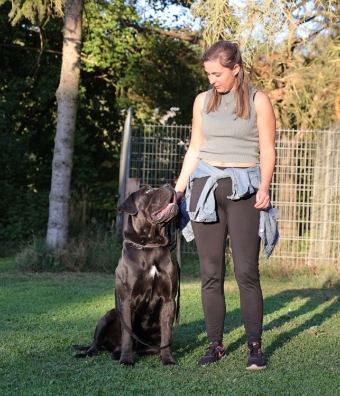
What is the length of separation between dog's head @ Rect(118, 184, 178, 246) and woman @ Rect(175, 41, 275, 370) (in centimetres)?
20

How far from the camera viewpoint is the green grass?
3717 millimetres

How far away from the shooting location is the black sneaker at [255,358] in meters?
4.06

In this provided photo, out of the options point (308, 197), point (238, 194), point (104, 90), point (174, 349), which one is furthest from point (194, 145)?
point (104, 90)

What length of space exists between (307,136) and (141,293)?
20.8 ft

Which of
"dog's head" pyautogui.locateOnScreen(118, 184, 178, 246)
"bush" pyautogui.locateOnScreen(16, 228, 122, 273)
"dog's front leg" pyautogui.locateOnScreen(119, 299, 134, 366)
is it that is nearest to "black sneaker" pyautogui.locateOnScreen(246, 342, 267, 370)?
"dog's front leg" pyautogui.locateOnScreen(119, 299, 134, 366)

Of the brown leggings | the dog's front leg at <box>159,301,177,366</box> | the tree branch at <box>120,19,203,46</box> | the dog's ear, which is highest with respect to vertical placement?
the tree branch at <box>120,19,203,46</box>

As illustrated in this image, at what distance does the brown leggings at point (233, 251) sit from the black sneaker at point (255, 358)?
4 centimetres

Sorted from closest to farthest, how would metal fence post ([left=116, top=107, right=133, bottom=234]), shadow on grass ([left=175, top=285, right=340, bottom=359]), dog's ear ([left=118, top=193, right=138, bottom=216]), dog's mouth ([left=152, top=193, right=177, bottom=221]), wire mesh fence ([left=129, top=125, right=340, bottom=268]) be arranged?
dog's mouth ([left=152, top=193, right=177, bottom=221]) → dog's ear ([left=118, top=193, right=138, bottom=216]) → shadow on grass ([left=175, top=285, right=340, bottom=359]) → wire mesh fence ([left=129, top=125, right=340, bottom=268]) → metal fence post ([left=116, top=107, right=133, bottom=234])

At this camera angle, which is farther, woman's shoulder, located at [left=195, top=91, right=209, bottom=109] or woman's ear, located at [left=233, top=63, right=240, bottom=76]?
woman's shoulder, located at [left=195, top=91, right=209, bottom=109]

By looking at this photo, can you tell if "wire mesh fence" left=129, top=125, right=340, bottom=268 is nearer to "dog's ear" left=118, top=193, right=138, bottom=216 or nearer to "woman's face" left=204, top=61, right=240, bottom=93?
"dog's ear" left=118, top=193, right=138, bottom=216

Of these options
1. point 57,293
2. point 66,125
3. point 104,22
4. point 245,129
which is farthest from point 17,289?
point 104,22

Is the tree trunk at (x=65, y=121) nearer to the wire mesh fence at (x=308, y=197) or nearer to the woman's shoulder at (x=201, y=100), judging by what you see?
the wire mesh fence at (x=308, y=197)

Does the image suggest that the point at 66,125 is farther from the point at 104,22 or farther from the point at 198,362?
the point at 198,362

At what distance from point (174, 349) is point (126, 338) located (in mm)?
560
